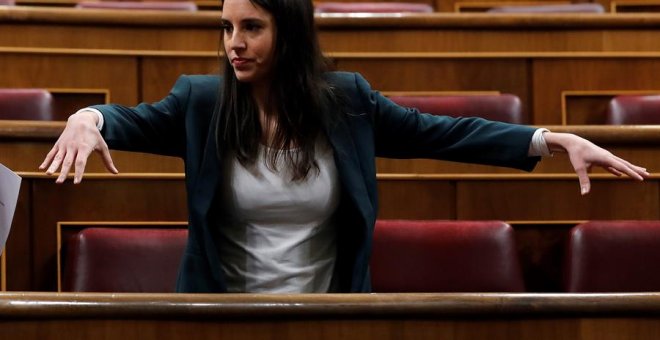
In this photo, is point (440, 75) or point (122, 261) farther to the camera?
point (440, 75)

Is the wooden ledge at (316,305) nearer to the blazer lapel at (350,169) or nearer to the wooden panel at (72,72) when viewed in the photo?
the blazer lapel at (350,169)

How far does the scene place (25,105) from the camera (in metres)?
0.76

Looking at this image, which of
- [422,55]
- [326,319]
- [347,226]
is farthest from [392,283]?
[422,55]

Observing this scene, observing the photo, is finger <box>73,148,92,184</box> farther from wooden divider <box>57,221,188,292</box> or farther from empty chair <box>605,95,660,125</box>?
empty chair <box>605,95,660,125</box>

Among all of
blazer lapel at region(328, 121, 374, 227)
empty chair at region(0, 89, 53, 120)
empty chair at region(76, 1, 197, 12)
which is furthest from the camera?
empty chair at region(76, 1, 197, 12)

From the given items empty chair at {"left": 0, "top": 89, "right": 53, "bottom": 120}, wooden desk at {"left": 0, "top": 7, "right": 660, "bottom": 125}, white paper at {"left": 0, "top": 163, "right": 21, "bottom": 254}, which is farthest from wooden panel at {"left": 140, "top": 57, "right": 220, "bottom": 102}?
white paper at {"left": 0, "top": 163, "right": 21, "bottom": 254}

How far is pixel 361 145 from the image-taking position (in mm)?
509

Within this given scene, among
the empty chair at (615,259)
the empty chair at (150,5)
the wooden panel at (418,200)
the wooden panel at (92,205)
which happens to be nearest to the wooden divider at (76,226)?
the wooden panel at (92,205)

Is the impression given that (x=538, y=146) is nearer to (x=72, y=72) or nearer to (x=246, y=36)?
(x=246, y=36)

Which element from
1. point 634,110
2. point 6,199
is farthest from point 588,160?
point 634,110

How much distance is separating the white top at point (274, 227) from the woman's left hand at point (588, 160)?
108mm

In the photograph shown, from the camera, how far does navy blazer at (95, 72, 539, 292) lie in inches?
19.3

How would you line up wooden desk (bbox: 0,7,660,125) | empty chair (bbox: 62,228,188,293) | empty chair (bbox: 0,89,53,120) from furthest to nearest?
wooden desk (bbox: 0,7,660,125)
empty chair (bbox: 0,89,53,120)
empty chair (bbox: 62,228,188,293)

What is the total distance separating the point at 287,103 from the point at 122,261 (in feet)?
0.53
